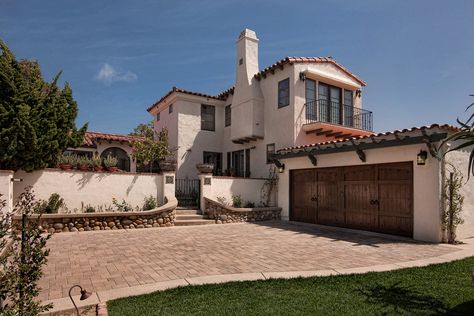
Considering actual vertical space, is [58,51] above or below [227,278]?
above

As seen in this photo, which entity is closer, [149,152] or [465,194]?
[465,194]

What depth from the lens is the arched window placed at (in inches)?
794

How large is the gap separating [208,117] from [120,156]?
259 inches

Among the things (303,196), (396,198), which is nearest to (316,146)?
(303,196)

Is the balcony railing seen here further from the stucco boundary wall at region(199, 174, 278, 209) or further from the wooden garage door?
the stucco boundary wall at region(199, 174, 278, 209)

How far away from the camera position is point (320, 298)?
15.0 ft

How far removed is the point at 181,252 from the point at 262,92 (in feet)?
39.6

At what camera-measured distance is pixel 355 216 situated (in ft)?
37.8

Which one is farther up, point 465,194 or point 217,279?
point 465,194

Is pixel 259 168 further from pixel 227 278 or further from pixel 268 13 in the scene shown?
pixel 227 278

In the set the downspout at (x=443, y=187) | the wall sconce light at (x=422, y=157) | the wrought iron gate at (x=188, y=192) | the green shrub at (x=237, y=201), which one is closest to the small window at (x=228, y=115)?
the wrought iron gate at (x=188, y=192)

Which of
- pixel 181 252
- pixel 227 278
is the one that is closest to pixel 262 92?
pixel 181 252

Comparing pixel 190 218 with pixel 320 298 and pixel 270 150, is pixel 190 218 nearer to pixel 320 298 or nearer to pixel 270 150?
pixel 270 150

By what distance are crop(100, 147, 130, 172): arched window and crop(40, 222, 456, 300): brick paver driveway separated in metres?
10.1
